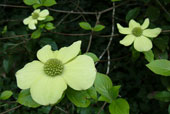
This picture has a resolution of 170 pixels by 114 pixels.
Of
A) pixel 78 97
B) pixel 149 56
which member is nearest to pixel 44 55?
pixel 78 97

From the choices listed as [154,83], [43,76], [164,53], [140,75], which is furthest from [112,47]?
[43,76]

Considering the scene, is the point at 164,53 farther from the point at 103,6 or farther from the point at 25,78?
the point at 103,6

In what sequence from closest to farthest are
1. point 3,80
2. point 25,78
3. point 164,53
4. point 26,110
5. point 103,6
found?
point 25,78 → point 164,53 → point 26,110 → point 3,80 → point 103,6

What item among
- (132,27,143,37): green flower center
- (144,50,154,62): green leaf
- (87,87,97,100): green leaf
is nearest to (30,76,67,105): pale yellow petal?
(87,87,97,100): green leaf

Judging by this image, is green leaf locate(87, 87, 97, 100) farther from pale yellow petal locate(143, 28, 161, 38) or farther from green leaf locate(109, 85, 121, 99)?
pale yellow petal locate(143, 28, 161, 38)

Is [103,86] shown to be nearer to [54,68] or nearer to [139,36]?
[54,68]

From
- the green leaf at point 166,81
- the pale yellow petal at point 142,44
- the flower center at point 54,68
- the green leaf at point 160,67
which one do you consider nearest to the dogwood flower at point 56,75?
the flower center at point 54,68
